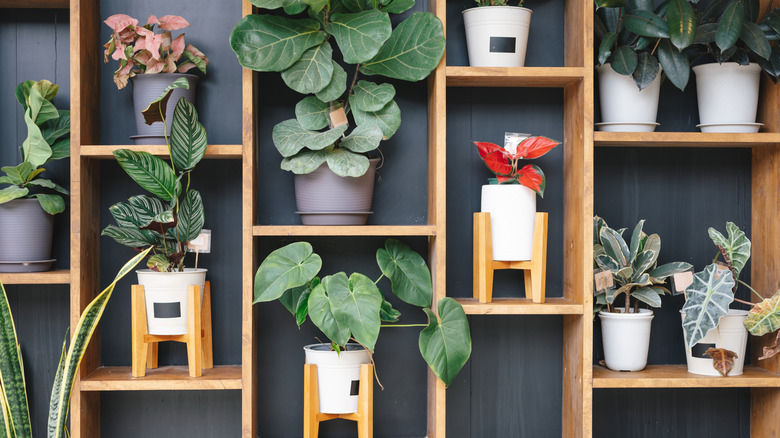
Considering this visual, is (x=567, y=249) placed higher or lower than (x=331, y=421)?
higher

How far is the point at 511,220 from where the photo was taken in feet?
6.79

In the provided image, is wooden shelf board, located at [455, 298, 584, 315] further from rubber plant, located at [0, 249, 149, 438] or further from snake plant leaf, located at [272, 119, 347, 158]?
rubber plant, located at [0, 249, 149, 438]

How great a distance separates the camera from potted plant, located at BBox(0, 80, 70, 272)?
2.03 m

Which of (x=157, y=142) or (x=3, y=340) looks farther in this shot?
(x=157, y=142)

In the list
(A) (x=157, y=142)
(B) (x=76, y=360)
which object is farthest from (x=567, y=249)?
(B) (x=76, y=360)

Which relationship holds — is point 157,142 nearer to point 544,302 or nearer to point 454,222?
point 454,222

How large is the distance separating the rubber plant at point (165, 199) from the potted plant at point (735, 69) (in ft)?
5.28

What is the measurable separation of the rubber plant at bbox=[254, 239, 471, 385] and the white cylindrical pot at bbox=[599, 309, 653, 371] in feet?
1.71

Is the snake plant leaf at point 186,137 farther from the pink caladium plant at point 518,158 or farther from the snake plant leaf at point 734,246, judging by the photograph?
the snake plant leaf at point 734,246

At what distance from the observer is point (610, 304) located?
213 centimetres

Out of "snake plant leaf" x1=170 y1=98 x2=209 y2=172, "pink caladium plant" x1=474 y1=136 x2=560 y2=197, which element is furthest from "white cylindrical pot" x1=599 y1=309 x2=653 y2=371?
"snake plant leaf" x1=170 y1=98 x2=209 y2=172

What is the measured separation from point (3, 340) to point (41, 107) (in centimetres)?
73

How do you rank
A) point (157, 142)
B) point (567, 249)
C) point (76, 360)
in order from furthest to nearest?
point (567, 249) → point (157, 142) → point (76, 360)

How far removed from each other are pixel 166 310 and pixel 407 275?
0.75m
